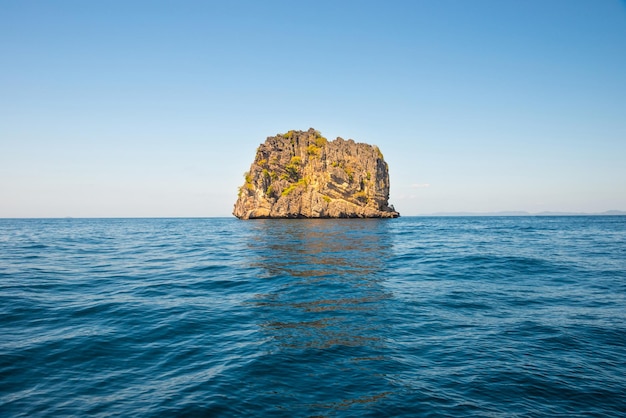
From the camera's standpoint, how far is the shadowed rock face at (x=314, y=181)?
391 feet

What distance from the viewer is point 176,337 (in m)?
10.4

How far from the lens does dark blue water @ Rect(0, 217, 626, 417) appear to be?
6.86 metres

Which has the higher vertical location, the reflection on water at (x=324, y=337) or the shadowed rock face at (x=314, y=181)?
the shadowed rock face at (x=314, y=181)

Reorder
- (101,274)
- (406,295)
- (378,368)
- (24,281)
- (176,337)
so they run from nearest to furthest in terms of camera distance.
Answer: (378,368) < (176,337) < (406,295) < (24,281) < (101,274)

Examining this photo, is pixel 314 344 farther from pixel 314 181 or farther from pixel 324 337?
pixel 314 181

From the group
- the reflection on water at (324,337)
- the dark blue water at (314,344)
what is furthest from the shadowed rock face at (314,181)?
the dark blue water at (314,344)

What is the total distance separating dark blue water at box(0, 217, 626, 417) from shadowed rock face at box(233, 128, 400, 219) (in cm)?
10002

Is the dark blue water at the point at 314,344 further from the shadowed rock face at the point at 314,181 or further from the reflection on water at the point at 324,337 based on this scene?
the shadowed rock face at the point at 314,181

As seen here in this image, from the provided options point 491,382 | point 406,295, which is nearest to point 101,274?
point 406,295

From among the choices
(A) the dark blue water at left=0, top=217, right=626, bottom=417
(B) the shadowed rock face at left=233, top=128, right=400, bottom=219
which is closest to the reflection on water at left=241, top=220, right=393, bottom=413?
(A) the dark blue water at left=0, top=217, right=626, bottom=417

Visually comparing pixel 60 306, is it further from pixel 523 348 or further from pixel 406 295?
pixel 523 348

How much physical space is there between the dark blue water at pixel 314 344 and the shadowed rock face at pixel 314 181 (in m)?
100

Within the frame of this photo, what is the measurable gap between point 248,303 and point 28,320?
24.3ft

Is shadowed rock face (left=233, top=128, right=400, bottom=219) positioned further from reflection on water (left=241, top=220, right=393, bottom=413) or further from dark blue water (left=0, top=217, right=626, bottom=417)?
dark blue water (left=0, top=217, right=626, bottom=417)
